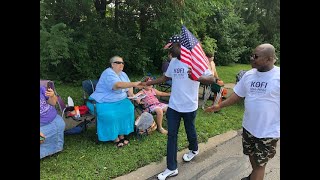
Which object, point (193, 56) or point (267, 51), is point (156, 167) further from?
point (267, 51)

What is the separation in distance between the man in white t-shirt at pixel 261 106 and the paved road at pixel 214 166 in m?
1.01

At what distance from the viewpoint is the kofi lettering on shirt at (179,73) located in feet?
12.8

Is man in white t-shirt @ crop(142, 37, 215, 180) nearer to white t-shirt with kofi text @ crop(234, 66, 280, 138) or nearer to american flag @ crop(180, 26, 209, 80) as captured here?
american flag @ crop(180, 26, 209, 80)

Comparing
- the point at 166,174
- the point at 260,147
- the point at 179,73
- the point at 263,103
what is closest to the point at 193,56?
the point at 179,73

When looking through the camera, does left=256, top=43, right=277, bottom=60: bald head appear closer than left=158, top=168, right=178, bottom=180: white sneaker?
Yes

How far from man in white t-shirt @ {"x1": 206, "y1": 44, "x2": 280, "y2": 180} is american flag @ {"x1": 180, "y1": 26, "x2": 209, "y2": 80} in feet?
2.26

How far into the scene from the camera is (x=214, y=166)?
14.5 feet

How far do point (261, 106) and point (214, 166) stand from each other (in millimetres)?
1730

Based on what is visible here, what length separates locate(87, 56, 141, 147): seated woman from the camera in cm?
481

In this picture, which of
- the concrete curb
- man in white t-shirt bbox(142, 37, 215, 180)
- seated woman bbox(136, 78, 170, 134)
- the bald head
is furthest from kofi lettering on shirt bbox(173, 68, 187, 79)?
seated woman bbox(136, 78, 170, 134)

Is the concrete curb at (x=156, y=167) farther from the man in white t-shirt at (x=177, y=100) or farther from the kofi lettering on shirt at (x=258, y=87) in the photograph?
the kofi lettering on shirt at (x=258, y=87)

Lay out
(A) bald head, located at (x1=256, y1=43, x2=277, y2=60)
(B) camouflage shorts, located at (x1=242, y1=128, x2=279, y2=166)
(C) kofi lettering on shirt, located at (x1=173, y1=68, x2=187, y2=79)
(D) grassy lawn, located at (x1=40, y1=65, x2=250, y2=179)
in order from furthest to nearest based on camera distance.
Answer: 1. (D) grassy lawn, located at (x1=40, y1=65, x2=250, y2=179)
2. (C) kofi lettering on shirt, located at (x1=173, y1=68, x2=187, y2=79)
3. (B) camouflage shorts, located at (x1=242, y1=128, x2=279, y2=166)
4. (A) bald head, located at (x1=256, y1=43, x2=277, y2=60)

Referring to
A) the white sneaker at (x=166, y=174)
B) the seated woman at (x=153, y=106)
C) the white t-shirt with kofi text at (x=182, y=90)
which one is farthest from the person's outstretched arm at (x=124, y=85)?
the white sneaker at (x=166, y=174)
